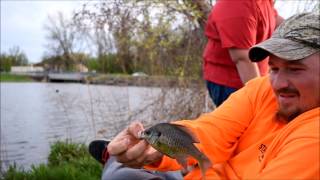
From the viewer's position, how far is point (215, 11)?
3.89 meters

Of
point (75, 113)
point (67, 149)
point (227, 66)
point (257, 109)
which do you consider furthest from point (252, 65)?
point (75, 113)

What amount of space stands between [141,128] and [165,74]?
6.27m

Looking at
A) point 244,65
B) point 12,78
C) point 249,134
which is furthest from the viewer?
point 12,78

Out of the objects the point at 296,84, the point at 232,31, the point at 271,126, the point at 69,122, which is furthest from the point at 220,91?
the point at 69,122

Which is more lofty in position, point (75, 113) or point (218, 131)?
point (218, 131)

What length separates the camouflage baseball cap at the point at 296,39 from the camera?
6.54ft

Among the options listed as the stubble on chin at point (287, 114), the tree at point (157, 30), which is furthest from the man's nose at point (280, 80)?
the tree at point (157, 30)

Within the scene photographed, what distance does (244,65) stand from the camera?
3.71m

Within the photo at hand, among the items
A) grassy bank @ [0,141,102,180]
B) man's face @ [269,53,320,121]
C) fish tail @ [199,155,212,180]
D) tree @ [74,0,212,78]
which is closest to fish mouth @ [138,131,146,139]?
fish tail @ [199,155,212,180]

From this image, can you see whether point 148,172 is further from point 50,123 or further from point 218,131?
point 50,123

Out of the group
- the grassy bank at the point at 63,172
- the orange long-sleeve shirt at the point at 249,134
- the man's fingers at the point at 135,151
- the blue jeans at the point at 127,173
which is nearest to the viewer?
the orange long-sleeve shirt at the point at 249,134

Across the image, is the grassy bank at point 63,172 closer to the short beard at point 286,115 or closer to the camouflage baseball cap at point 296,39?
the short beard at point 286,115

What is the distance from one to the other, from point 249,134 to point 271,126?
0.54 ft

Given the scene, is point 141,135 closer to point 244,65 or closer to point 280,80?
point 280,80
